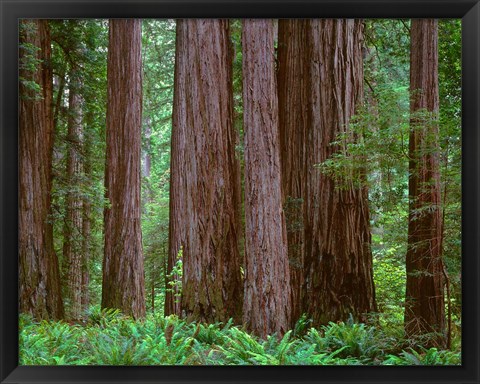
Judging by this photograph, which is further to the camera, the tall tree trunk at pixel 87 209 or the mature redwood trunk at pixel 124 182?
the mature redwood trunk at pixel 124 182

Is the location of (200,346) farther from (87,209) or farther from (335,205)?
(87,209)

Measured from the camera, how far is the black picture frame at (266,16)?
4477 mm

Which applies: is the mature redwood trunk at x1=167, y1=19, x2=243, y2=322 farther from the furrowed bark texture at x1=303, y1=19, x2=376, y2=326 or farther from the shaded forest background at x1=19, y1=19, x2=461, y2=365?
the furrowed bark texture at x1=303, y1=19, x2=376, y2=326

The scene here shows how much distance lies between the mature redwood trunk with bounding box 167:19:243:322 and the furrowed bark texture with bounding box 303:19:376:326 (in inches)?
32.3

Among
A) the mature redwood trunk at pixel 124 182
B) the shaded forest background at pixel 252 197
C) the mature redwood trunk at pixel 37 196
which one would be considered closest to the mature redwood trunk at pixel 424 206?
the shaded forest background at pixel 252 197

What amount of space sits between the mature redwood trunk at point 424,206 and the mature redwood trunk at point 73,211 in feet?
10.6

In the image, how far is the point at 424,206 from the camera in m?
5.29

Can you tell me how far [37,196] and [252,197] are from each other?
209 cm

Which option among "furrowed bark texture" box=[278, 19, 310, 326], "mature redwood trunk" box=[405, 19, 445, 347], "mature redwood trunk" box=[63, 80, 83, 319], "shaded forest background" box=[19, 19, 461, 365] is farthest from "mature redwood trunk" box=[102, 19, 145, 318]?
"mature redwood trunk" box=[405, 19, 445, 347]

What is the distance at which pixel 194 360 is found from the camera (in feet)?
15.2

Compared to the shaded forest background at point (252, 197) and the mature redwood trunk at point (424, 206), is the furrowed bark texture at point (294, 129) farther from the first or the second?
the mature redwood trunk at point (424, 206)
